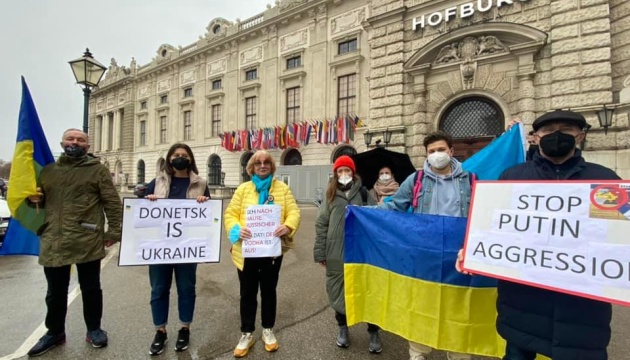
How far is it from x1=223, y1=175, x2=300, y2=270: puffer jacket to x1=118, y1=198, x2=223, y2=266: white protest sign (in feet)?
0.80

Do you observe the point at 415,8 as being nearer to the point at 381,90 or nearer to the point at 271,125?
the point at 381,90

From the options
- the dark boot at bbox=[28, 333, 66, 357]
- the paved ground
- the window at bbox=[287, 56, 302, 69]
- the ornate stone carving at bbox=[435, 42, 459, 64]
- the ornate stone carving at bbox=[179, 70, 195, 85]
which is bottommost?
the paved ground

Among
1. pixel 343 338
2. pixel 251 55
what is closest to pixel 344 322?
pixel 343 338

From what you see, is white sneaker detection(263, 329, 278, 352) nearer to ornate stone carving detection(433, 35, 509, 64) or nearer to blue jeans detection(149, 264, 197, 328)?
blue jeans detection(149, 264, 197, 328)

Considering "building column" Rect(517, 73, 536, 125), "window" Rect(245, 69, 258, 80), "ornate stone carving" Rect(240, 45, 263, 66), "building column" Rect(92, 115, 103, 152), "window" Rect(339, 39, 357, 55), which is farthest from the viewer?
"building column" Rect(92, 115, 103, 152)

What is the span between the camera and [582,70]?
11.0 metres

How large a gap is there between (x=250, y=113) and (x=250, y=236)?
78.7ft

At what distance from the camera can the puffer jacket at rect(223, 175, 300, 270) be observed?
314 cm

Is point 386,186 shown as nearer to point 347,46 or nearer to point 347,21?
point 347,46

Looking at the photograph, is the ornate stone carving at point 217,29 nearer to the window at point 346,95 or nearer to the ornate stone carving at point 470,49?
the window at point 346,95

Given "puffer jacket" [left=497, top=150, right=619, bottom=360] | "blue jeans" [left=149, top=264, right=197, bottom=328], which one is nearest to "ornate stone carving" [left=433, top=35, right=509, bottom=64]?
"puffer jacket" [left=497, top=150, right=619, bottom=360]

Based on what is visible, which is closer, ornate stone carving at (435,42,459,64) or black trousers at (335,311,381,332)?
black trousers at (335,311,381,332)

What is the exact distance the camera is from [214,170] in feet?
92.9

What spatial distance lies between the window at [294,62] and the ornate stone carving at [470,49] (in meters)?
11.2
